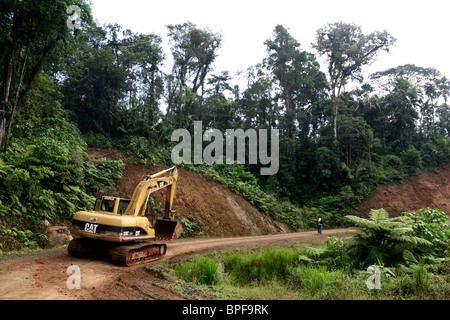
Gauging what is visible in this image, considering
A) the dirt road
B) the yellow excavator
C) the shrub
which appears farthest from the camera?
the yellow excavator

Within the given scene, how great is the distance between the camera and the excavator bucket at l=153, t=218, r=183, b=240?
11102 mm

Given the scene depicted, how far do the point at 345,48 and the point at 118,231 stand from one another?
36.9 meters

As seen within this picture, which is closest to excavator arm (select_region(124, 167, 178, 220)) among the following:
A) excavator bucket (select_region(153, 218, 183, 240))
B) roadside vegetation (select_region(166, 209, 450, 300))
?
excavator bucket (select_region(153, 218, 183, 240))

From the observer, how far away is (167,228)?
1138cm

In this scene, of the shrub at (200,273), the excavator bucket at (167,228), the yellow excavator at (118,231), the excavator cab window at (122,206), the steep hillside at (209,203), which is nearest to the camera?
the shrub at (200,273)

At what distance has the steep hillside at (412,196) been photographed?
99.1 ft

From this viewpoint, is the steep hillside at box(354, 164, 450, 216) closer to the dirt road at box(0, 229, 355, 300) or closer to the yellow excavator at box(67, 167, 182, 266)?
the yellow excavator at box(67, 167, 182, 266)

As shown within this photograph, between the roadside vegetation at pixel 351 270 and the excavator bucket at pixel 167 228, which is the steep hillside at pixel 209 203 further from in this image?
the roadside vegetation at pixel 351 270

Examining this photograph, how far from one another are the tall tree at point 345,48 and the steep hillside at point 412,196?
11.2 m

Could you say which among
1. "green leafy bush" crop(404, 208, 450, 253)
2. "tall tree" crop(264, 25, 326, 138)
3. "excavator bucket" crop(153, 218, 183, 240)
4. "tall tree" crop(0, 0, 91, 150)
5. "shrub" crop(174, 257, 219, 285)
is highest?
"tall tree" crop(264, 25, 326, 138)

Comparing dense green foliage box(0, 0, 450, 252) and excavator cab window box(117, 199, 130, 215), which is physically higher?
dense green foliage box(0, 0, 450, 252)

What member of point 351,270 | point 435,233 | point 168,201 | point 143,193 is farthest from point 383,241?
point 168,201

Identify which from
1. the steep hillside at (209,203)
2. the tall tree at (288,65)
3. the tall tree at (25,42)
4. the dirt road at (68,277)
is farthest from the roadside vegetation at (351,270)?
the tall tree at (288,65)
